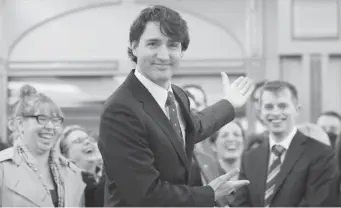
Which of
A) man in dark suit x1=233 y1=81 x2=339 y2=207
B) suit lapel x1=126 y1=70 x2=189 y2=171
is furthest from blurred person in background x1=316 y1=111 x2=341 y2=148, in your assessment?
suit lapel x1=126 y1=70 x2=189 y2=171

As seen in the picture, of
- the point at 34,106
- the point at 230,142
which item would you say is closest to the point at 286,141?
the point at 230,142

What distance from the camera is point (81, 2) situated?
20.2 ft

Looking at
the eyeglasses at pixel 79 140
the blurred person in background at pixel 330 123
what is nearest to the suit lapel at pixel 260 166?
the eyeglasses at pixel 79 140

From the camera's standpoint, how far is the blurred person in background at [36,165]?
261 centimetres

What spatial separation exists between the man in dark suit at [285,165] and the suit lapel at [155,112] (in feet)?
4.04

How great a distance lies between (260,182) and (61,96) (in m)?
3.48

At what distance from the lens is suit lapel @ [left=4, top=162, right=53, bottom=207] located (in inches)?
102

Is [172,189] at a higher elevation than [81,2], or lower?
lower

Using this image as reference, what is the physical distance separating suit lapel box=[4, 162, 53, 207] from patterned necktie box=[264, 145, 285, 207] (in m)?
0.97

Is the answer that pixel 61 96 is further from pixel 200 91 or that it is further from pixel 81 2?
pixel 200 91

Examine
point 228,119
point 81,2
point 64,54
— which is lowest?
point 228,119

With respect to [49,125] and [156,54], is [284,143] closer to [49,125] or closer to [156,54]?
[49,125]

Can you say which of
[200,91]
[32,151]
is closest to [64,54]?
[200,91]

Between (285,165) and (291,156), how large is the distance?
2.2 inches
